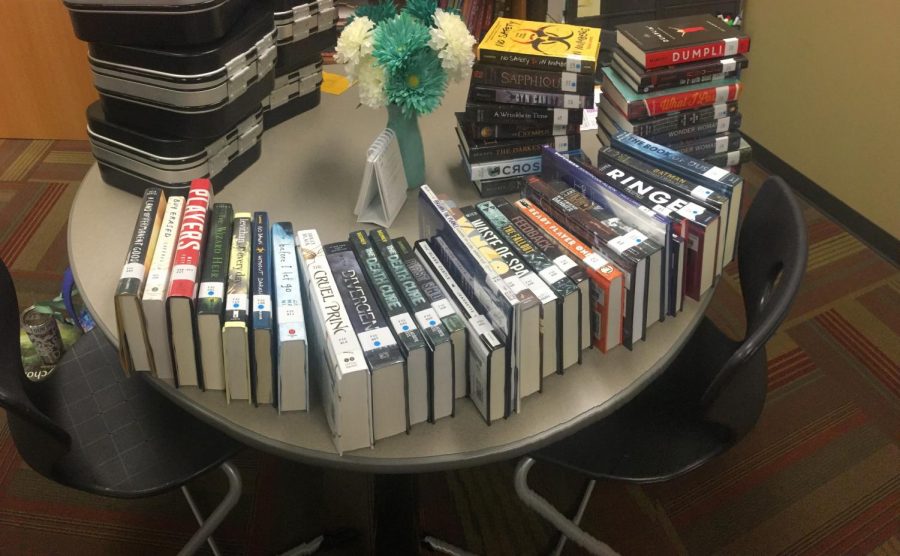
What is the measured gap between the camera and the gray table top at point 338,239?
0.95 meters

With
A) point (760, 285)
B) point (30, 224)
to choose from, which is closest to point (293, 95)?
point (760, 285)

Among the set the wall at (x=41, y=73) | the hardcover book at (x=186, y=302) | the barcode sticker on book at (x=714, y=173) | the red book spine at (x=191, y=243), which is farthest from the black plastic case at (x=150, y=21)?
the wall at (x=41, y=73)

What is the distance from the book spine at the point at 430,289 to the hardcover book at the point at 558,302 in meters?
0.12

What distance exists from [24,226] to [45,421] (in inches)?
72.0

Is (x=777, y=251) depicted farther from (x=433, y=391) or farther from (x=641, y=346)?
(x=433, y=391)

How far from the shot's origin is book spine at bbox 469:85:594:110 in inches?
53.6

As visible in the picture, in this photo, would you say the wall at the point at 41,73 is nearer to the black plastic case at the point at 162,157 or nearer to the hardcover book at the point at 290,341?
the black plastic case at the point at 162,157

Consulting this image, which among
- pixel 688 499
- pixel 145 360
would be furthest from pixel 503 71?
pixel 688 499

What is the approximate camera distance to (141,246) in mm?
1010

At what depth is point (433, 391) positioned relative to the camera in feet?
3.14

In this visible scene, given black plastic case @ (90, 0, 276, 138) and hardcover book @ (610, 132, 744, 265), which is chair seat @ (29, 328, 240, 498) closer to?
black plastic case @ (90, 0, 276, 138)

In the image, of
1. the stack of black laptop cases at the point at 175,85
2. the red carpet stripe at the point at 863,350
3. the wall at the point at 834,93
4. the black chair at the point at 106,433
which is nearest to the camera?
the black chair at the point at 106,433

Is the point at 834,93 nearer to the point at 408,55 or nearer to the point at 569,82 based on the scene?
the point at 569,82

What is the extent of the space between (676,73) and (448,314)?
0.74 m
